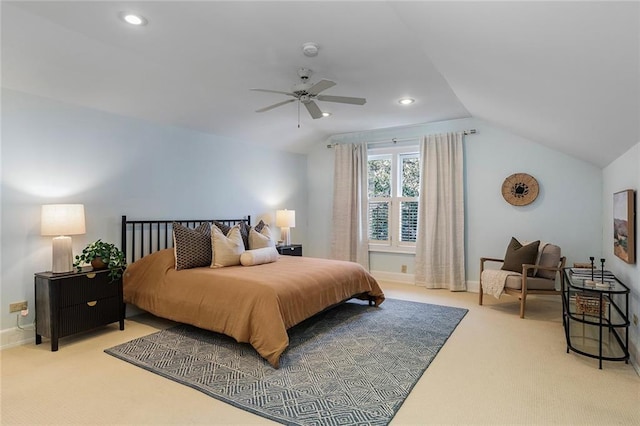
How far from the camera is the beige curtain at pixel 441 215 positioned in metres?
5.46

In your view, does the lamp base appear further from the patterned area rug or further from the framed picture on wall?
the framed picture on wall

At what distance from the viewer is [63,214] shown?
330 cm

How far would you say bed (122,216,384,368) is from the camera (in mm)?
2990

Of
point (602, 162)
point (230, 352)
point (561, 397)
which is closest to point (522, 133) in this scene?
point (602, 162)

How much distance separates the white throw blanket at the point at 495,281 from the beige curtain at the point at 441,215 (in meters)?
1.02

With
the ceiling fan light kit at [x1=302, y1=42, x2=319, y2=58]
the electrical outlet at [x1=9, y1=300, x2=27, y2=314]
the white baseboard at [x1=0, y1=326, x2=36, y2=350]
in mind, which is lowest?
the white baseboard at [x1=0, y1=326, x2=36, y2=350]

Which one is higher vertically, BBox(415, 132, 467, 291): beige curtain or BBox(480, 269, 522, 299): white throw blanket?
BBox(415, 132, 467, 291): beige curtain

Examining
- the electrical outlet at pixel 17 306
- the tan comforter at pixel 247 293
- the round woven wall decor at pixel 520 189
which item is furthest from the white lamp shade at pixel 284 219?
the electrical outlet at pixel 17 306

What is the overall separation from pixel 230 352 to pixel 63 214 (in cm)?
206

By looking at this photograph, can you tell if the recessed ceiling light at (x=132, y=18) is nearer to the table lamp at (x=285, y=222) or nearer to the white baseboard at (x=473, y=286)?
the table lamp at (x=285, y=222)

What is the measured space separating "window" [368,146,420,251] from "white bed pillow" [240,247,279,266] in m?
2.48

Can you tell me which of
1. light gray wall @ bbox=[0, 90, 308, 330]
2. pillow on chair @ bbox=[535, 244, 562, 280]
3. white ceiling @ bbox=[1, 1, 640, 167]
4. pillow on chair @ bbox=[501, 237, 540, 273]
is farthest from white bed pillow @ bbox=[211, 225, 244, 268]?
pillow on chair @ bbox=[535, 244, 562, 280]

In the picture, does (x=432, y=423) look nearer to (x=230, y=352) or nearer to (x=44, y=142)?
(x=230, y=352)

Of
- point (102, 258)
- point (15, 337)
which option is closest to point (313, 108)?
point (102, 258)
